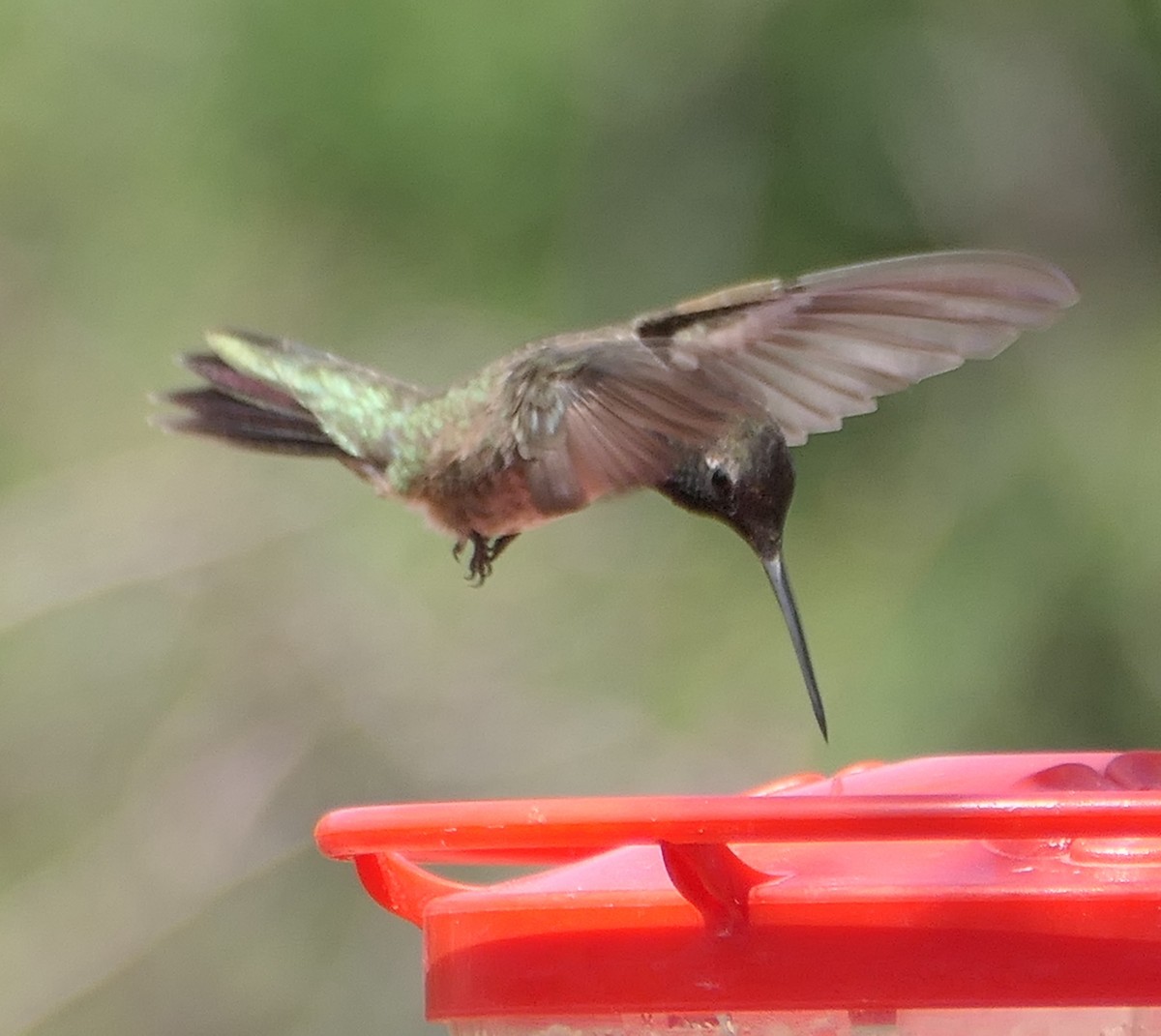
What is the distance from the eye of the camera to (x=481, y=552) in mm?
3729

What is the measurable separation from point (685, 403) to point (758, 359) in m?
0.47

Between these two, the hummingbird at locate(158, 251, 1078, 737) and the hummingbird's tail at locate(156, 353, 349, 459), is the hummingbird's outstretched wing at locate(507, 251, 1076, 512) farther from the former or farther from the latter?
the hummingbird's tail at locate(156, 353, 349, 459)

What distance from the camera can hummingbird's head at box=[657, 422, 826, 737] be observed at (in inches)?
127

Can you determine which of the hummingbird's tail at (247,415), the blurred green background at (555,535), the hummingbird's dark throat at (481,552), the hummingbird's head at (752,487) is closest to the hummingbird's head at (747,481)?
the hummingbird's head at (752,487)

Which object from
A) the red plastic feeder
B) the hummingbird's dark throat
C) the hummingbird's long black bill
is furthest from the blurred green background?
the red plastic feeder

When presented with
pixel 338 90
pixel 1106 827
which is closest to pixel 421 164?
pixel 338 90

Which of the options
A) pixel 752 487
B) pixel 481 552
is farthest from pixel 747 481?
pixel 481 552

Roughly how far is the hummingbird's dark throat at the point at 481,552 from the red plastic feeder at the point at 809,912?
4.54ft

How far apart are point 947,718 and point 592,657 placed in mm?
1337

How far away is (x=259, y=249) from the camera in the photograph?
761cm

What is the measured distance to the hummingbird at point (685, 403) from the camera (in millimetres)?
2953

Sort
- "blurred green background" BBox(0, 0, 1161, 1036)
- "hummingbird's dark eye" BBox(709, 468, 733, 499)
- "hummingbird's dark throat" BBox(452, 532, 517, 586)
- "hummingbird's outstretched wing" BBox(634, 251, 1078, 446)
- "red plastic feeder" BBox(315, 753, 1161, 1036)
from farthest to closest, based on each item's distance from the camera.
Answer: "blurred green background" BBox(0, 0, 1161, 1036) < "hummingbird's dark throat" BBox(452, 532, 517, 586) < "hummingbird's dark eye" BBox(709, 468, 733, 499) < "hummingbird's outstretched wing" BBox(634, 251, 1078, 446) < "red plastic feeder" BBox(315, 753, 1161, 1036)

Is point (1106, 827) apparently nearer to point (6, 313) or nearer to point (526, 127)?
point (526, 127)

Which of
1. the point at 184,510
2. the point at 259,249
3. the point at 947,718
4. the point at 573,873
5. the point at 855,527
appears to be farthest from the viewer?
the point at 259,249
